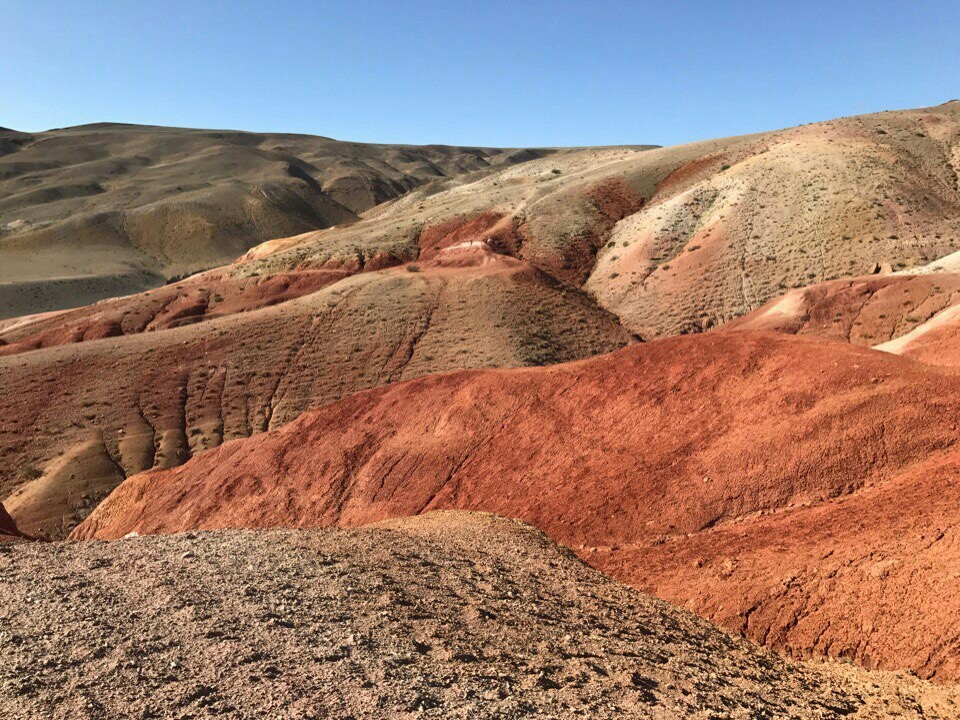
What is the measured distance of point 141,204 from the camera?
429ft

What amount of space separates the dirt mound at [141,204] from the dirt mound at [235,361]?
56087 millimetres

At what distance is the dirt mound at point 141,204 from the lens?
329 ft

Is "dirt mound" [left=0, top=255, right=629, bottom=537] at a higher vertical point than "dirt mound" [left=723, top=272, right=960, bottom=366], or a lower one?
lower

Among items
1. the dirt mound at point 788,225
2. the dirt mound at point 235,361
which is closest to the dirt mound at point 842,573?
the dirt mound at point 235,361

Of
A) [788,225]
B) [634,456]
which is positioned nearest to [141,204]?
[788,225]

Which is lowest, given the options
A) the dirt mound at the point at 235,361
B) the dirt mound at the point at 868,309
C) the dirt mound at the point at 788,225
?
the dirt mound at the point at 235,361

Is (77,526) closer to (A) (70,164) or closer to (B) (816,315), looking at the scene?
(B) (816,315)

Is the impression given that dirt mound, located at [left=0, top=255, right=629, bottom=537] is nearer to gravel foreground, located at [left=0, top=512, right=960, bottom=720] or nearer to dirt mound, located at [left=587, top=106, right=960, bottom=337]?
dirt mound, located at [left=587, top=106, right=960, bottom=337]

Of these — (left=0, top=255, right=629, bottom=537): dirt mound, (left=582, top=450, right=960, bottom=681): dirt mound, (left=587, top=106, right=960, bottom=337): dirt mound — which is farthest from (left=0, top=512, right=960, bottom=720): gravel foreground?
(left=587, top=106, right=960, bottom=337): dirt mound

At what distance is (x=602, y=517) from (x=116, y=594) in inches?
376

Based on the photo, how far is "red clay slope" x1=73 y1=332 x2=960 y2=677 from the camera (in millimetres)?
12961

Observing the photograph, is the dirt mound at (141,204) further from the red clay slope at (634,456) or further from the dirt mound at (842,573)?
the dirt mound at (842,573)

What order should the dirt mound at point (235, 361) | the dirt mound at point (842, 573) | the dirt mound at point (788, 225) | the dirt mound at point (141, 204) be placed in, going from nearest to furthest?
the dirt mound at point (842, 573), the dirt mound at point (235, 361), the dirt mound at point (788, 225), the dirt mound at point (141, 204)

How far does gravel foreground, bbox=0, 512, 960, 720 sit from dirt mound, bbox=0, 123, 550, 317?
89790mm
